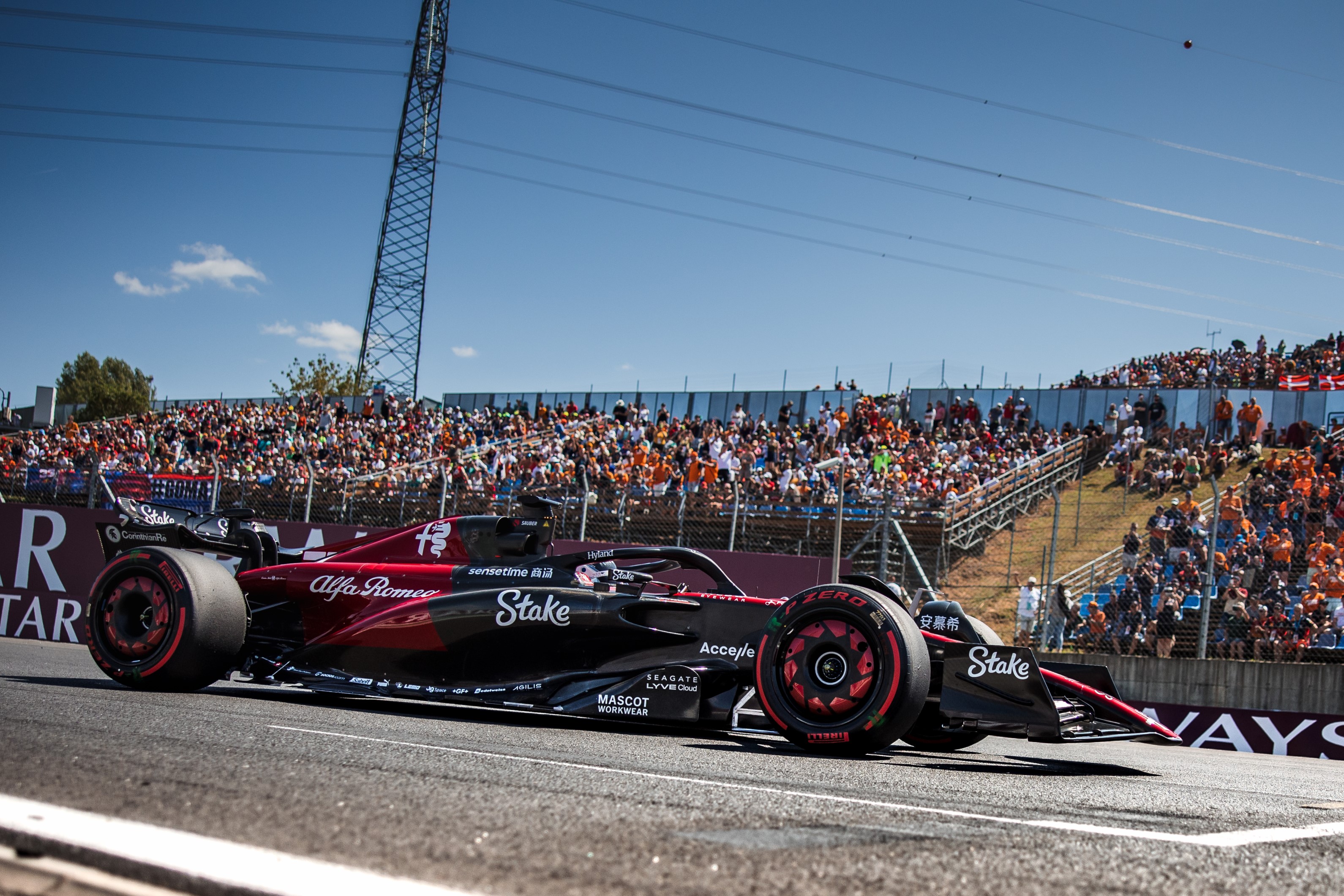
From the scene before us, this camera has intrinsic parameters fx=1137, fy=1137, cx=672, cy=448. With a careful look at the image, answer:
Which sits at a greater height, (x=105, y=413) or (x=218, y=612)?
(x=105, y=413)

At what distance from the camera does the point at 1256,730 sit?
11.4 metres

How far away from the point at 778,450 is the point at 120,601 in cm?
1639

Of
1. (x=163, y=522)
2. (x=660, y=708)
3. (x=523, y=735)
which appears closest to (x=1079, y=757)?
(x=660, y=708)

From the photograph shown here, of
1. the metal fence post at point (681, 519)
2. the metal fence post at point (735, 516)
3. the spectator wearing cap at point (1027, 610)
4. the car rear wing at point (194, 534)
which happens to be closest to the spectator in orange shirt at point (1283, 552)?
the spectator wearing cap at point (1027, 610)

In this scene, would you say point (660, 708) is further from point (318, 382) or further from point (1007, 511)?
point (318, 382)

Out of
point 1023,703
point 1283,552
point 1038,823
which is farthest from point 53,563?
point 1283,552

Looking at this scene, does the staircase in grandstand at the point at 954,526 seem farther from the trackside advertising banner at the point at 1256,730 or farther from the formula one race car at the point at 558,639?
the formula one race car at the point at 558,639

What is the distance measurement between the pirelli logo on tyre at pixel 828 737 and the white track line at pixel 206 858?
141 inches

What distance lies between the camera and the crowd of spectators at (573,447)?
19.2 metres

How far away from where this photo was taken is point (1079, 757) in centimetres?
693

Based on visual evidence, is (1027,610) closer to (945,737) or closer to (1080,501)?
(1080,501)

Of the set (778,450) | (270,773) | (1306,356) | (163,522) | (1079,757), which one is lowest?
(1079,757)

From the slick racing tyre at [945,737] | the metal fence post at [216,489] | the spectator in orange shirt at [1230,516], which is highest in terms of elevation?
the spectator in orange shirt at [1230,516]

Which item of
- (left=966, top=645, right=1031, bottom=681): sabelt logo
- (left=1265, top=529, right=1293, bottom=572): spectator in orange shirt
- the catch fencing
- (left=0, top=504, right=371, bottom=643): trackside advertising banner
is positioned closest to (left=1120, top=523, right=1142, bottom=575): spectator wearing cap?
(left=1265, top=529, right=1293, bottom=572): spectator in orange shirt
